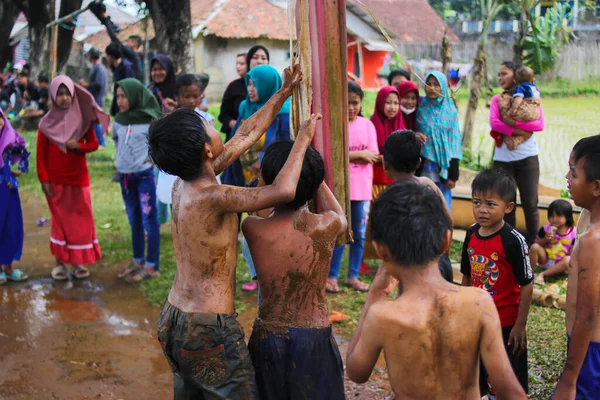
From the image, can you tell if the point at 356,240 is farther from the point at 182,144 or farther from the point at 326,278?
the point at 182,144

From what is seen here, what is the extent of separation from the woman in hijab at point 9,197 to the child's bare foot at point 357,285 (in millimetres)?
3071

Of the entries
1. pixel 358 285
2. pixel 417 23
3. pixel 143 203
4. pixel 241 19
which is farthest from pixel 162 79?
pixel 241 19

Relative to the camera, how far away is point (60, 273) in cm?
626

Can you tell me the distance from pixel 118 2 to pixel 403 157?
44.1 ft

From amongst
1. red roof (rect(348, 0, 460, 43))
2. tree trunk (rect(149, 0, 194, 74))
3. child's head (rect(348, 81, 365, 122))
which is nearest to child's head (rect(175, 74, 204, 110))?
child's head (rect(348, 81, 365, 122))

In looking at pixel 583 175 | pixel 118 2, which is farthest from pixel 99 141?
pixel 118 2

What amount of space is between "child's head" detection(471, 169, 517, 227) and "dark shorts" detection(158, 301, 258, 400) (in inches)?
52.7

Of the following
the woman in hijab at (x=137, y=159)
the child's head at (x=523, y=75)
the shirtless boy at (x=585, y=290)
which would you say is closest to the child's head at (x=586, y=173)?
the shirtless boy at (x=585, y=290)

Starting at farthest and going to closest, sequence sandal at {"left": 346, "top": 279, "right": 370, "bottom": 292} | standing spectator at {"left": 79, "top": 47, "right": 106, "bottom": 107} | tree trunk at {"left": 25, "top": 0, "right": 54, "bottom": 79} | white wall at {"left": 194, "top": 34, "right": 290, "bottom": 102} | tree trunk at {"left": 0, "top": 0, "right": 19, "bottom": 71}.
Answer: white wall at {"left": 194, "top": 34, "right": 290, "bottom": 102} → tree trunk at {"left": 0, "top": 0, "right": 19, "bottom": 71} → tree trunk at {"left": 25, "top": 0, "right": 54, "bottom": 79} → standing spectator at {"left": 79, "top": 47, "right": 106, "bottom": 107} → sandal at {"left": 346, "top": 279, "right": 370, "bottom": 292}

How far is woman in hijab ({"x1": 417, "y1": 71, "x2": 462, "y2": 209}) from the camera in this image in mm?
5629

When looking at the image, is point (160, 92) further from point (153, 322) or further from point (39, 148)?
point (153, 322)

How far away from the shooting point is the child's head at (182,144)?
2684 mm

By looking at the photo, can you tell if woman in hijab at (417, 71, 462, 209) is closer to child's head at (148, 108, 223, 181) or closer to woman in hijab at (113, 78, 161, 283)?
woman in hijab at (113, 78, 161, 283)

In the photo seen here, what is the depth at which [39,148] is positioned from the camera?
5.89m
